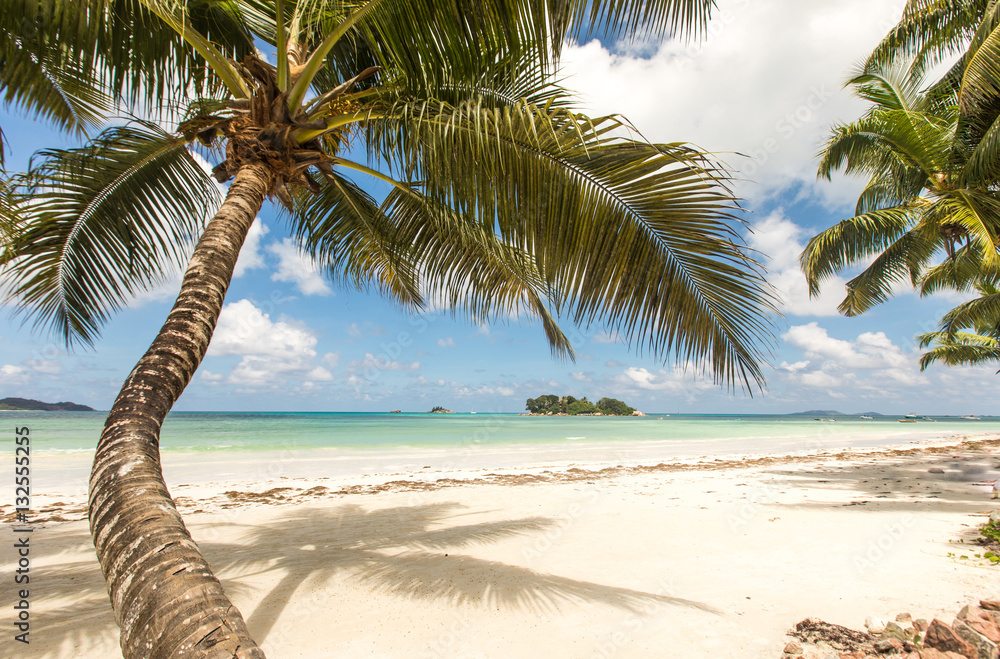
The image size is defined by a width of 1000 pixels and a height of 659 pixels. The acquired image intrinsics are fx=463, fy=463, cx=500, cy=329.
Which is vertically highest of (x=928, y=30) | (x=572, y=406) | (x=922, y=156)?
(x=928, y=30)

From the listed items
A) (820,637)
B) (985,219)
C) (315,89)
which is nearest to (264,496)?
(315,89)

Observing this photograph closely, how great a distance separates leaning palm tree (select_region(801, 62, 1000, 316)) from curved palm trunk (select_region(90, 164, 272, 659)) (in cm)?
862

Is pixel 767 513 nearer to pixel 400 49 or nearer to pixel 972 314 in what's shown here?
pixel 400 49

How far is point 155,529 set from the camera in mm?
1346

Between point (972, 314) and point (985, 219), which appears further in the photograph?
point (972, 314)

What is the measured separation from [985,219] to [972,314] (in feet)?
25.7

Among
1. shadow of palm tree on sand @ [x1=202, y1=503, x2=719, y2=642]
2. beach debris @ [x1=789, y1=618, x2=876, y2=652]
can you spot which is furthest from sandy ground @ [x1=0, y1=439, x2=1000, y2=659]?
beach debris @ [x1=789, y1=618, x2=876, y2=652]

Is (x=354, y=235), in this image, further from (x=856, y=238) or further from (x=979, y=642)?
(x=856, y=238)

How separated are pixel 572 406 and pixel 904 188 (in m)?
67.7

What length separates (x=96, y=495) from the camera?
4.73 feet

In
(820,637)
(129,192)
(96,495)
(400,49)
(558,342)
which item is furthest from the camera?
(558,342)

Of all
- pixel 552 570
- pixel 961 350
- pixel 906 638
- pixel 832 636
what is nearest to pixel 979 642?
pixel 906 638

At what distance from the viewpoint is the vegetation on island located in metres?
73.5

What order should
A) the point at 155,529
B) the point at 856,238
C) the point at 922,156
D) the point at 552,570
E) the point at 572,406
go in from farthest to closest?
the point at 572,406, the point at 856,238, the point at 922,156, the point at 552,570, the point at 155,529
